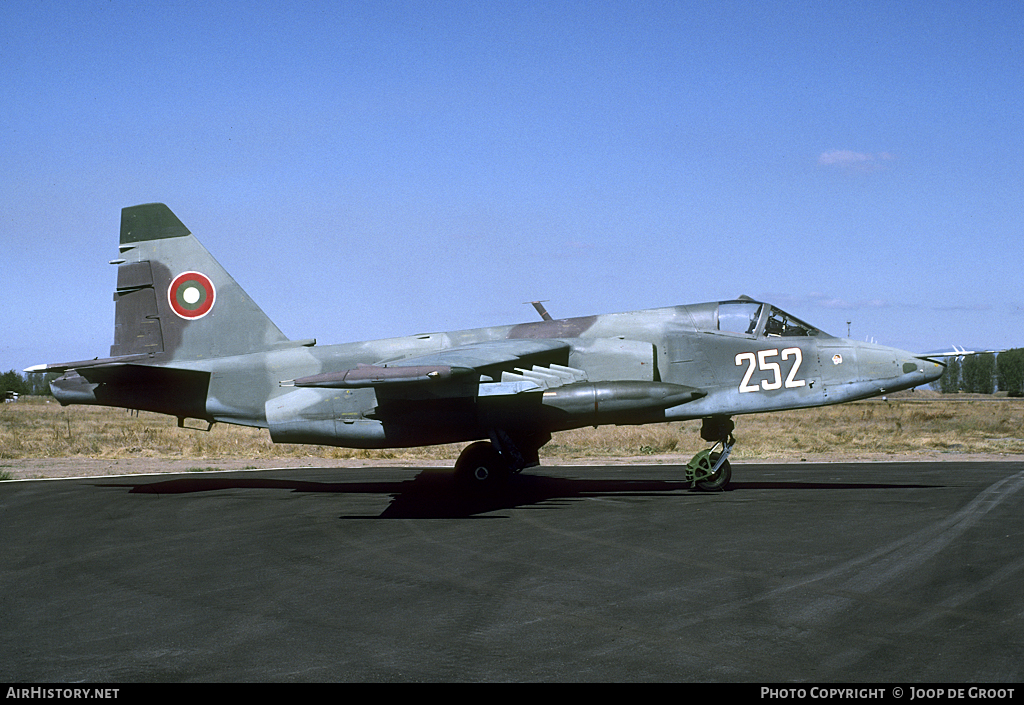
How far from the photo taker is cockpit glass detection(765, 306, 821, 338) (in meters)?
16.5

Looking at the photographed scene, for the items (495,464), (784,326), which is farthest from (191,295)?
(784,326)

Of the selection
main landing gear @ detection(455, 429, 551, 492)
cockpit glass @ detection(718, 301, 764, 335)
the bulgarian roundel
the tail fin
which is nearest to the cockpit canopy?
cockpit glass @ detection(718, 301, 764, 335)

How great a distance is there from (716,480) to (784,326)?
336 cm

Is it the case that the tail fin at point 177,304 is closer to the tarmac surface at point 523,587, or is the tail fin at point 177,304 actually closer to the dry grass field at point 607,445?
the tarmac surface at point 523,587

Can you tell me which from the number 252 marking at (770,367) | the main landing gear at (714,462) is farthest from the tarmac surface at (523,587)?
the number 252 marking at (770,367)

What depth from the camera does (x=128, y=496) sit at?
17172 mm

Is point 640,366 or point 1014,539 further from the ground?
point 640,366

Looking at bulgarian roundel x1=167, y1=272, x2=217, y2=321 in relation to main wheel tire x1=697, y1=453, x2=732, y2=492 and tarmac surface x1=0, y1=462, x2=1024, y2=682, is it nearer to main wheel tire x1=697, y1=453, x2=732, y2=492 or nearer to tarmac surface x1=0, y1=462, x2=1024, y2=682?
tarmac surface x1=0, y1=462, x2=1024, y2=682

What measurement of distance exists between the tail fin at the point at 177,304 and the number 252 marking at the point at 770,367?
9972 millimetres

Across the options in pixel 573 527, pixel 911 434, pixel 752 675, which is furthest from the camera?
pixel 911 434
